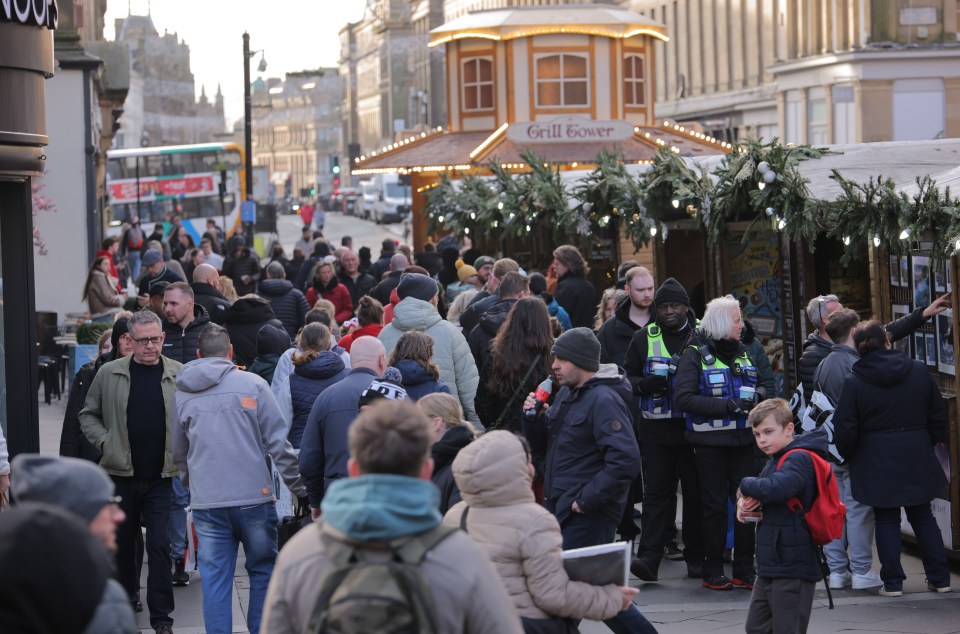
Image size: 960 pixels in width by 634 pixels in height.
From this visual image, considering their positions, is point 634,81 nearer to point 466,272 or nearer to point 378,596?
point 466,272

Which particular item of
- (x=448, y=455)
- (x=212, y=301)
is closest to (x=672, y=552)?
(x=448, y=455)

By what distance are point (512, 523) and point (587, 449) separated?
2.25 m

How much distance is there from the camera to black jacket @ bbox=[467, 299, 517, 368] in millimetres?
10047

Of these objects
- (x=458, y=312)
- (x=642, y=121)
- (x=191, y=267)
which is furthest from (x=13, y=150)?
(x=642, y=121)

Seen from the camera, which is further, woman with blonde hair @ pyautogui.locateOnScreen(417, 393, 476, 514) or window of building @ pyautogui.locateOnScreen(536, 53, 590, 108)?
window of building @ pyautogui.locateOnScreen(536, 53, 590, 108)

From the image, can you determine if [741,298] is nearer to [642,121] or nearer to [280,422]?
[280,422]

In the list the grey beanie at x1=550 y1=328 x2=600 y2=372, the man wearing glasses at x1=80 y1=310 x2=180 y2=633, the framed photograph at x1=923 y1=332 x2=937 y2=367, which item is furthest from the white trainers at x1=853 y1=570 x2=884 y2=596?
the man wearing glasses at x1=80 y1=310 x2=180 y2=633

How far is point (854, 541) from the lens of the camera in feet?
30.3

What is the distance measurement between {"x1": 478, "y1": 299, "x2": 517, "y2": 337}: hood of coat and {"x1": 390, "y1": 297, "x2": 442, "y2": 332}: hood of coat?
0.55m

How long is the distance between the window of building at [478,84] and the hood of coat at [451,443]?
29.8m

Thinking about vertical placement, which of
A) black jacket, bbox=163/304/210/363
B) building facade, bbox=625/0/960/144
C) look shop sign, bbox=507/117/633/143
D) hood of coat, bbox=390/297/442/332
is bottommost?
black jacket, bbox=163/304/210/363

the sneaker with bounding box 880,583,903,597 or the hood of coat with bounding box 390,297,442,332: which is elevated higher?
the hood of coat with bounding box 390,297,442,332

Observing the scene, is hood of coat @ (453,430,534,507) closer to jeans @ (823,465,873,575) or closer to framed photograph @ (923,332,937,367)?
jeans @ (823,465,873,575)

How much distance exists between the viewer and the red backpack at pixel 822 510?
22.5 feet
